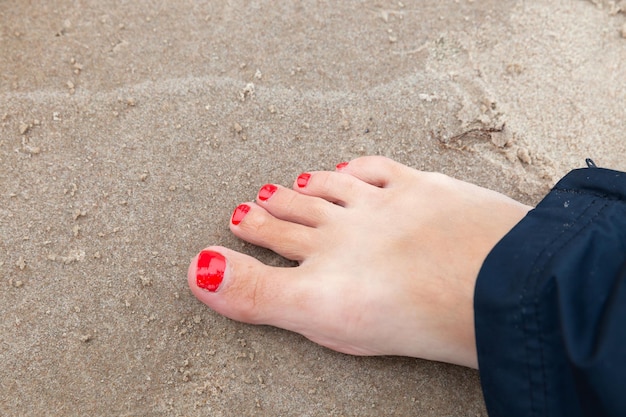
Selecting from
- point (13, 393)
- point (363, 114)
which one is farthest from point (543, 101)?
point (13, 393)

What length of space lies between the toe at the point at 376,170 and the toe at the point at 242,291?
13.5 inches

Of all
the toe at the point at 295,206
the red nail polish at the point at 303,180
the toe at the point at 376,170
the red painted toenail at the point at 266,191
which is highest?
the toe at the point at 376,170

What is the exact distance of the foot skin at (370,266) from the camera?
1.23 meters

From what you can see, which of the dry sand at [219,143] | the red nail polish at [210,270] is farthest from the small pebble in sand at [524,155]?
the red nail polish at [210,270]

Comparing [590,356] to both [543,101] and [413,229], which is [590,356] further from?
[543,101]

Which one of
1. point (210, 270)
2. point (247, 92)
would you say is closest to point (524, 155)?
point (247, 92)

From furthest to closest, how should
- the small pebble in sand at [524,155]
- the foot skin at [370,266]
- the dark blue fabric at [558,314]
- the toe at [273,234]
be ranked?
the small pebble in sand at [524,155], the toe at [273,234], the foot skin at [370,266], the dark blue fabric at [558,314]

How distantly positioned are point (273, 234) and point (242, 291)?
0.17 m

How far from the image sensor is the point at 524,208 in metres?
1.36

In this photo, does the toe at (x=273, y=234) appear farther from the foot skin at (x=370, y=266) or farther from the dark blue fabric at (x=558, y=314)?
the dark blue fabric at (x=558, y=314)

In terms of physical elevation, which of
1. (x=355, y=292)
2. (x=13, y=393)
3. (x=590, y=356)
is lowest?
(x=13, y=393)

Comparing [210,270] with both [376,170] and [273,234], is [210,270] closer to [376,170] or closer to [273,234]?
[273,234]

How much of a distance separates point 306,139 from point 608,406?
0.93m

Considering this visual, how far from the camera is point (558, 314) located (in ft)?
3.24
